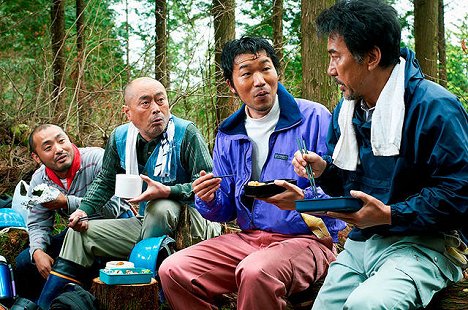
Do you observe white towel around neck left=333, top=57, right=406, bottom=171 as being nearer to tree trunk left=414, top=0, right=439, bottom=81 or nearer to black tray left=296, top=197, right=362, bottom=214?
black tray left=296, top=197, right=362, bottom=214

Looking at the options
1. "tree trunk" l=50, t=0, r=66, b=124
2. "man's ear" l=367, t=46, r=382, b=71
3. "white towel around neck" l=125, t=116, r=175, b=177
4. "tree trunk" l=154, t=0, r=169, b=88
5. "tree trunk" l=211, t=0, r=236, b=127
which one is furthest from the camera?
"tree trunk" l=50, t=0, r=66, b=124

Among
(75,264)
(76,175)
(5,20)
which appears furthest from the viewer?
(5,20)

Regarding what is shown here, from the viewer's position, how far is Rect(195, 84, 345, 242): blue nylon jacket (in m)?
3.85

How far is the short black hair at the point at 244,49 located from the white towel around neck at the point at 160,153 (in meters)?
0.79

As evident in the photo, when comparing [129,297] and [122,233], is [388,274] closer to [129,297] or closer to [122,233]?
[129,297]

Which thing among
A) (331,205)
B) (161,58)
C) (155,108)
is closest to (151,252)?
(155,108)

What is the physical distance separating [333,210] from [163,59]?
611cm

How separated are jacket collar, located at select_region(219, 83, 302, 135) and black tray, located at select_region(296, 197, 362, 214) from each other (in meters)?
1.12

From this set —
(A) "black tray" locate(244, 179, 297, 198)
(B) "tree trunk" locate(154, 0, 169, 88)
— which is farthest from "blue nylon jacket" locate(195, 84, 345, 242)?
(B) "tree trunk" locate(154, 0, 169, 88)

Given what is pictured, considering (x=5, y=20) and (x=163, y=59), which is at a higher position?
(x=5, y=20)

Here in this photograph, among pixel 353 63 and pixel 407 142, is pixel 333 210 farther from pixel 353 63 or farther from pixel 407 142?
pixel 353 63

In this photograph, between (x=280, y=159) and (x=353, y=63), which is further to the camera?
(x=280, y=159)

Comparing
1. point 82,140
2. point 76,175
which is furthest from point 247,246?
point 82,140

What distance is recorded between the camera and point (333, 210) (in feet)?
9.16
